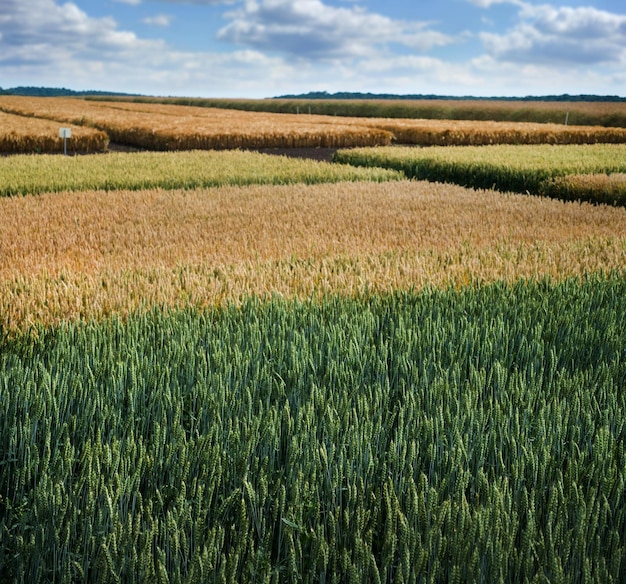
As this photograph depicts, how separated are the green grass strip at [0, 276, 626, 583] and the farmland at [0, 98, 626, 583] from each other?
0.02 metres

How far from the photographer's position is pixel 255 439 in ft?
8.92

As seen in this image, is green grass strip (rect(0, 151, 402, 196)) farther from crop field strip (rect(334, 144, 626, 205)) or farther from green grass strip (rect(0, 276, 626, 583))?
green grass strip (rect(0, 276, 626, 583))

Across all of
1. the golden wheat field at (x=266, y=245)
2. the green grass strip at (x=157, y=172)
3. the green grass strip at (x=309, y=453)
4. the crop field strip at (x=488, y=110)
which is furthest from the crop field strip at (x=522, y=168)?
the crop field strip at (x=488, y=110)

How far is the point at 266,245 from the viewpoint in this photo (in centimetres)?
712

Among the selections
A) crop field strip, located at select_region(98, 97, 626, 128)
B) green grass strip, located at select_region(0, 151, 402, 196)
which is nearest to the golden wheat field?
green grass strip, located at select_region(0, 151, 402, 196)

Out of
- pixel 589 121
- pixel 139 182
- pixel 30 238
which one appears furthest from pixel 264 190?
Answer: pixel 589 121

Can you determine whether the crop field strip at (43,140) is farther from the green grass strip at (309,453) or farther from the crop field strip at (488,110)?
the crop field strip at (488,110)

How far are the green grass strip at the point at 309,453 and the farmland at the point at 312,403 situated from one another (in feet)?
0.05

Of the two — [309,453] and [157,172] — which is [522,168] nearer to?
[157,172]

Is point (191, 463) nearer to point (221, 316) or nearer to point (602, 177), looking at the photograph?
point (221, 316)

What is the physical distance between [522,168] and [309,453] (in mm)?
14961

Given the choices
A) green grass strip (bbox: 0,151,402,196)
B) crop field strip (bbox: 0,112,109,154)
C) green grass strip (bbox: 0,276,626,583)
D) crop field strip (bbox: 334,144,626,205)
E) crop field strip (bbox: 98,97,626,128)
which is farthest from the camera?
crop field strip (bbox: 98,97,626,128)

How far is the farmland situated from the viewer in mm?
2109

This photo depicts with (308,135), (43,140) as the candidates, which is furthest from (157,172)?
(308,135)
